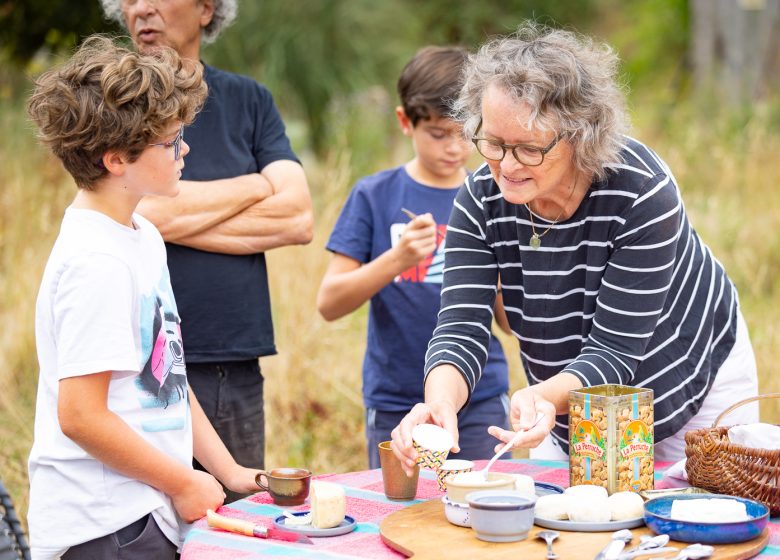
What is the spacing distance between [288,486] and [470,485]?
44 centimetres

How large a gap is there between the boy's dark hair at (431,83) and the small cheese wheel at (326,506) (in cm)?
150

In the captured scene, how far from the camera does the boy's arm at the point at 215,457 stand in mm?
2395

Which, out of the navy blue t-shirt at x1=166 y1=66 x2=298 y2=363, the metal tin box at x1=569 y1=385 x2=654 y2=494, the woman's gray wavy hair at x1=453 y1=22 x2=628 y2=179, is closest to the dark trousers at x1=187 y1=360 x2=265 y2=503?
the navy blue t-shirt at x1=166 y1=66 x2=298 y2=363

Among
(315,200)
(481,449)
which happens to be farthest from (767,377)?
(315,200)

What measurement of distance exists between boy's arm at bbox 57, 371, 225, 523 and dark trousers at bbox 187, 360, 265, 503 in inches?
35.2

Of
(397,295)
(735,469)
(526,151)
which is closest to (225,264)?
(397,295)

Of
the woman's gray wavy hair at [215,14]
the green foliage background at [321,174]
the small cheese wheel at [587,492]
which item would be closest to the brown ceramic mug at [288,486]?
the small cheese wheel at [587,492]

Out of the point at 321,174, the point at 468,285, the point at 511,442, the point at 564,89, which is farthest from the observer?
the point at 321,174

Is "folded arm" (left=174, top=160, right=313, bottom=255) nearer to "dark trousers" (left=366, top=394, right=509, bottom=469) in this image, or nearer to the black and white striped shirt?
"dark trousers" (left=366, top=394, right=509, bottom=469)

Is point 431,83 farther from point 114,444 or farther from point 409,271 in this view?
point 114,444

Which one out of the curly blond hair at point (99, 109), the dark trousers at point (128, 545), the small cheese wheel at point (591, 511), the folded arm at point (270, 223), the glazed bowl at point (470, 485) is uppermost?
the curly blond hair at point (99, 109)

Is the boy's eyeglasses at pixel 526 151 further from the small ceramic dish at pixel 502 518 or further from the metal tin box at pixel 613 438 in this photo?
the small ceramic dish at pixel 502 518

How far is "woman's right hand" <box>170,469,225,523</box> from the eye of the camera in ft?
7.08

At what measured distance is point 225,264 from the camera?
121 inches
